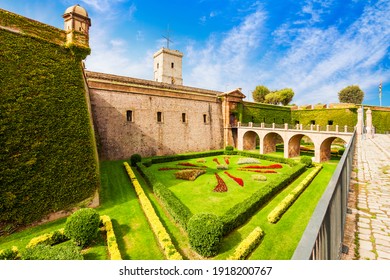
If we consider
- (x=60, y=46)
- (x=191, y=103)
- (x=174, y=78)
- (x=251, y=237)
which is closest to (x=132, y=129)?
(x=191, y=103)

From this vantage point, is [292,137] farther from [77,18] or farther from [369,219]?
[77,18]

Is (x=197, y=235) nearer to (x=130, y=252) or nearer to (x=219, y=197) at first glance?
(x=130, y=252)

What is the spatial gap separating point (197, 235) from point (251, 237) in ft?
7.59

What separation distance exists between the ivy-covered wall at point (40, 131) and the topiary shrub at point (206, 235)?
6.44 m

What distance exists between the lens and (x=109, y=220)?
9.50 m

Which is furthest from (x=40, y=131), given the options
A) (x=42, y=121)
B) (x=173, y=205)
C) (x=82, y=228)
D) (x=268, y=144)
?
(x=268, y=144)

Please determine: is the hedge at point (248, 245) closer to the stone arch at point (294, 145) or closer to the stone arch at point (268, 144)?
the stone arch at point (294, 145)

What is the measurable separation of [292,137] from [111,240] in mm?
24032

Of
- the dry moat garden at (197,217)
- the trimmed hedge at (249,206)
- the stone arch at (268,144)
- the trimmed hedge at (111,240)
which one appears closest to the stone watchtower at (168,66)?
the stone arch at (268,144)

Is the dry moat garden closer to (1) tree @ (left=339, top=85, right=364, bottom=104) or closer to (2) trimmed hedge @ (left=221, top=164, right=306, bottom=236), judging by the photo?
(2) trimmed hedge @ (left=221, top=164, right=306, bottom=236)

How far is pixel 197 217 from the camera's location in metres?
7.81

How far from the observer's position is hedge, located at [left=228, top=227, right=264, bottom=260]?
24.1 feet

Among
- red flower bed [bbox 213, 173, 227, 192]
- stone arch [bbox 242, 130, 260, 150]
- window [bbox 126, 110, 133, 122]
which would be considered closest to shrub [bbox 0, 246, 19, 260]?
red flower bed [bbox 213, 173, 227, 192]

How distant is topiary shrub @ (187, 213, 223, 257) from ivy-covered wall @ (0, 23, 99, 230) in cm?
644
